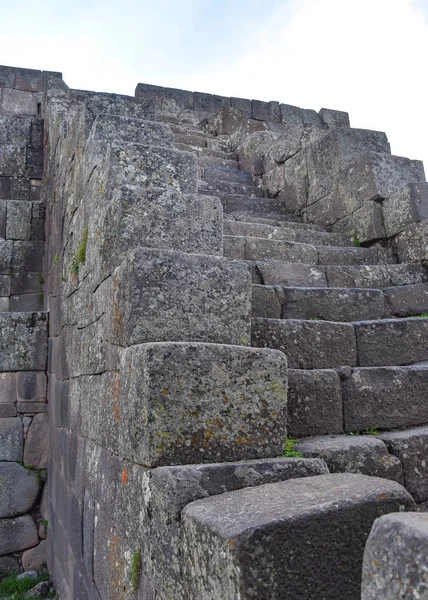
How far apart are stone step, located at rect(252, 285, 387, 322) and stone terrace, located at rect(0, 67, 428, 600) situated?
1 centimetres

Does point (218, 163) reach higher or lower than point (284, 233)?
higher

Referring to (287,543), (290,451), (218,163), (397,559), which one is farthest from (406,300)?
(218,163)

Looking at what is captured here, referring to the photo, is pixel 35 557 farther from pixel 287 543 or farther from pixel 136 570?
pixel 287 543

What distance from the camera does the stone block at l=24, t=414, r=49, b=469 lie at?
16.8 ft

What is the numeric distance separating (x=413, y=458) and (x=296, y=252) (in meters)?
2.49

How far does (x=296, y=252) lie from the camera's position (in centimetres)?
466

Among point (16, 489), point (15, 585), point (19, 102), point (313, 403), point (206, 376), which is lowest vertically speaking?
point (15, 585)

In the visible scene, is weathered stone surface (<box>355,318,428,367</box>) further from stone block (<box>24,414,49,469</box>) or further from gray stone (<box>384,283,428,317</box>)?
stone block (<box>24,414,49,469</box>)

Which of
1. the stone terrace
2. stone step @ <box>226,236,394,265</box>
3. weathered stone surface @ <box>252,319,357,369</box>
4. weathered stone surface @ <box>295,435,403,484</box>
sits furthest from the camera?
stone step @ <box>226,236,394,265</box>

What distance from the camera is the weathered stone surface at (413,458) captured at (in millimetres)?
2432

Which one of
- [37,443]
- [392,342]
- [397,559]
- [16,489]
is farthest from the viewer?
[37,443]

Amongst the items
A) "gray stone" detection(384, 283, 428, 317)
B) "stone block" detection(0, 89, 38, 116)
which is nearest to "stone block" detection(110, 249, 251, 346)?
"gray stone" detection(384, 283, 428, 317)

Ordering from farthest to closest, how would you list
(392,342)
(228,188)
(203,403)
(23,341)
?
(228,188) < (23,341) < (392,342) < (203,403)

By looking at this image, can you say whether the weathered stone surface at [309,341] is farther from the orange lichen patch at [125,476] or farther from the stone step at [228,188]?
the stone step at [228,188]
